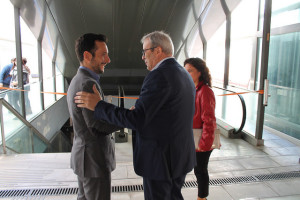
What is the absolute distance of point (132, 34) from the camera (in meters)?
6.27

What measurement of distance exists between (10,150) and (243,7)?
584 cm

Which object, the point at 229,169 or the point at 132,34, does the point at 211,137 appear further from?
the point at 132,34

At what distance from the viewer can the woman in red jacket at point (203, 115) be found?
89.8 inches

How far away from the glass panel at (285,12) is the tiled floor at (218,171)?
98.5 inches

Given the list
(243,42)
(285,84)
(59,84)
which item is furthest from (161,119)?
(59,84)

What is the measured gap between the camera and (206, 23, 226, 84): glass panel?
23.5ft

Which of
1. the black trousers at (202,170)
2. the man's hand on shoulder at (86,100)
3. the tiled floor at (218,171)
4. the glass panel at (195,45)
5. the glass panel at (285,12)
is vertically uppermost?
the glass panel at (285,12)

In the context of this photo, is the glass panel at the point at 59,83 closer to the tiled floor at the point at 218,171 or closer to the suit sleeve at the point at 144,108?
the tiled floor at the point at 218,171

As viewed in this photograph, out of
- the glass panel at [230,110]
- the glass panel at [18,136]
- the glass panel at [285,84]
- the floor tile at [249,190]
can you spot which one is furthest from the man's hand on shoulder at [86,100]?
the glass panel at [285,84]

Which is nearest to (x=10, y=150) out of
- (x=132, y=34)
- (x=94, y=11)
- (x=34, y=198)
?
(x=34, y=198)

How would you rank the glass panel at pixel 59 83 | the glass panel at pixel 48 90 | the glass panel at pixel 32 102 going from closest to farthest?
the glass panel at pixel 32 102 < the glass panel at pixel 48 90 < the glass panel at pixel 59 83

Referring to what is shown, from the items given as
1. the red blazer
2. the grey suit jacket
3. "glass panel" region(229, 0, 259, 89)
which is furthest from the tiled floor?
"glass panel" region(229, 0, 259, 89)

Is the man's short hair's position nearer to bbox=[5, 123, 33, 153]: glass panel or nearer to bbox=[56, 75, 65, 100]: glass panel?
bbox=[5, 123, 33, 153]: glass panel

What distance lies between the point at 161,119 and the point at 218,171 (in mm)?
2098
